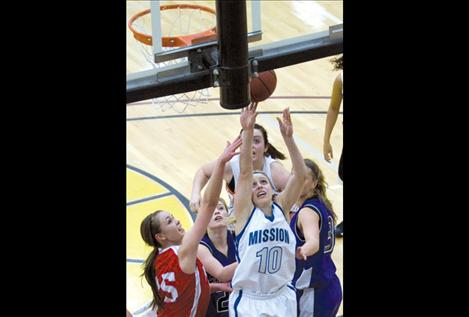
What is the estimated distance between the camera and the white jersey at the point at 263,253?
4191 mm

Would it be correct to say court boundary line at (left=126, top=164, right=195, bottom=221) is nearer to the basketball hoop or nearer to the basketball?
the basketball hoop

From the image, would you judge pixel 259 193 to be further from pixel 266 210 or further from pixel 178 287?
pixel 178 287

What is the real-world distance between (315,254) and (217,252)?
0.51 m

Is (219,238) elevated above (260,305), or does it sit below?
above

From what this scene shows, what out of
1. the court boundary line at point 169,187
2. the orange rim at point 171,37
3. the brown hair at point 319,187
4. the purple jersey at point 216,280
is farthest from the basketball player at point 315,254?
the court boundary line at point 169,187

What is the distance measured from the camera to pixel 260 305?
4.27 metres

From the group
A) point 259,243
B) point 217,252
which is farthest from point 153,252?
point 259,243
